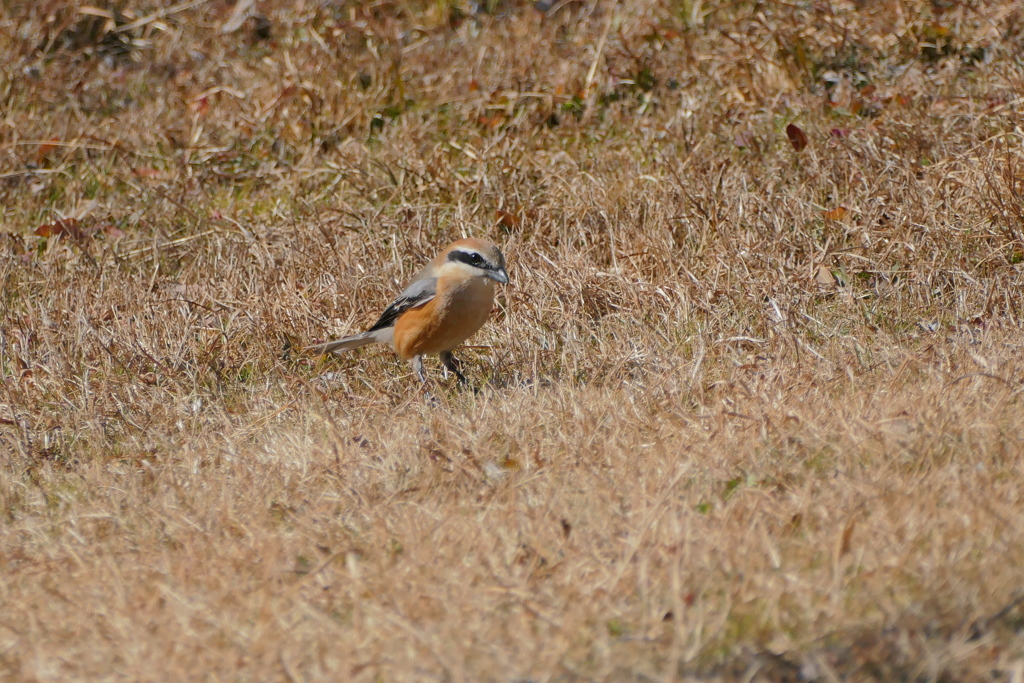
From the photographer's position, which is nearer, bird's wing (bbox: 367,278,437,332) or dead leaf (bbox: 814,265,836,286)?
bird's wing (bbox: 367,278,437,332)

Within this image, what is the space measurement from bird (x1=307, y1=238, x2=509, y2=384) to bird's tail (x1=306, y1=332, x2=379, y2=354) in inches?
0.7

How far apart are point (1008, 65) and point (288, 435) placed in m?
5.89

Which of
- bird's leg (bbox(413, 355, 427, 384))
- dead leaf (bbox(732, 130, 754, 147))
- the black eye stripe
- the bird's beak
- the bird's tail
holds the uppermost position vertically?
the black eye stripe

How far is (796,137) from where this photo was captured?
26.0 feet

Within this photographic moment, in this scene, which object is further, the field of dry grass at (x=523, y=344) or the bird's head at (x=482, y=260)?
the bird's head at (x=482, y=260)

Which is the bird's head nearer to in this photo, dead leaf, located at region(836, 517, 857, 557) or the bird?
the bird

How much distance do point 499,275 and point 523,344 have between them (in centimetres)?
54

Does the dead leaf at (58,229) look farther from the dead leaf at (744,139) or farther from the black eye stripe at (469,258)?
the dead leaf at (744,139)

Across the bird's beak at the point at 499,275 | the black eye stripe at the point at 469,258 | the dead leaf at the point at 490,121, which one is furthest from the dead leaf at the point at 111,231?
the bird's beak at the point at 499,275

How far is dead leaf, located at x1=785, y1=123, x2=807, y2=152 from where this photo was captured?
7902 millimetres

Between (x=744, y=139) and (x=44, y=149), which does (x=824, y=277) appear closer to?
(x=744, y=139)

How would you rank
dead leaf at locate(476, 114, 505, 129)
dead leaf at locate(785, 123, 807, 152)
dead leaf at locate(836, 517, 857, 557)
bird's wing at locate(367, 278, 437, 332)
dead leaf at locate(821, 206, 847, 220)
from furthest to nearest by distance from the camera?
dead leaf at locate(476, 114, 505, 129)
dead leaf at locate(785, 123, 807, 152)
dead leaf at locate(821, 206, 847, 220)
bird's wing at locate(367, 278, 437, 332)
dead leaf at locate(836, 517, 857, 557)

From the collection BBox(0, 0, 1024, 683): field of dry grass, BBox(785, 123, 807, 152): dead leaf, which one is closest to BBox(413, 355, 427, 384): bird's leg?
BBox(0, 0, 1024, 683): field of dry grass

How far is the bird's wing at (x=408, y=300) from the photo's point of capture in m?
6.45
